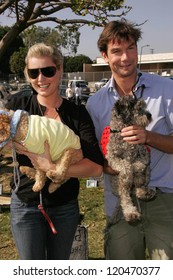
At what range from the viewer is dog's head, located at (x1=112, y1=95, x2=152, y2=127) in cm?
292

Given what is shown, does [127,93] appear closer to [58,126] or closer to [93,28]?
[58,126]

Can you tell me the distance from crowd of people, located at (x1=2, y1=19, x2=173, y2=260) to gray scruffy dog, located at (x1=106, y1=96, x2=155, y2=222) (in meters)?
0.07

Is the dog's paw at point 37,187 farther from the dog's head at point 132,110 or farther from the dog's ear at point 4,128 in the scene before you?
the dog's head at point 132,110

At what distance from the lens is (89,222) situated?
6109mm

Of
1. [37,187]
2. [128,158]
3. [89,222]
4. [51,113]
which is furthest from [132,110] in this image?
[89,222]

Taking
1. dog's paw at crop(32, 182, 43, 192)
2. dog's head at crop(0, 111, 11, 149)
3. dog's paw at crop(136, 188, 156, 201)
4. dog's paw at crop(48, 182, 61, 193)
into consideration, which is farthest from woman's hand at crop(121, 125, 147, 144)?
dog's head at crop(0, 111, 11, 149)

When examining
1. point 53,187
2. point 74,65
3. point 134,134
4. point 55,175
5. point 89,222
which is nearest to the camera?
point 55,175

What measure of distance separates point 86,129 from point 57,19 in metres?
8.41

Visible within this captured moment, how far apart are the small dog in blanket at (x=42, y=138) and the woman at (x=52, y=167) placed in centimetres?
7

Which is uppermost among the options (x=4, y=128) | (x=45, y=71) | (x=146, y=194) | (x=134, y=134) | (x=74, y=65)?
(x=74, y=65)

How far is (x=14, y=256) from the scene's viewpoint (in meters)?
5.07

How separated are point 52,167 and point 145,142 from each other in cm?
81

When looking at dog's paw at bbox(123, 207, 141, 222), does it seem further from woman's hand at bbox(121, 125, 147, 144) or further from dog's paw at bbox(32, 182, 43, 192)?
dog's paw at bbox(32, 182, 43, 192)

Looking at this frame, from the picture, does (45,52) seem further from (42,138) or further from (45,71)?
(42,138)
